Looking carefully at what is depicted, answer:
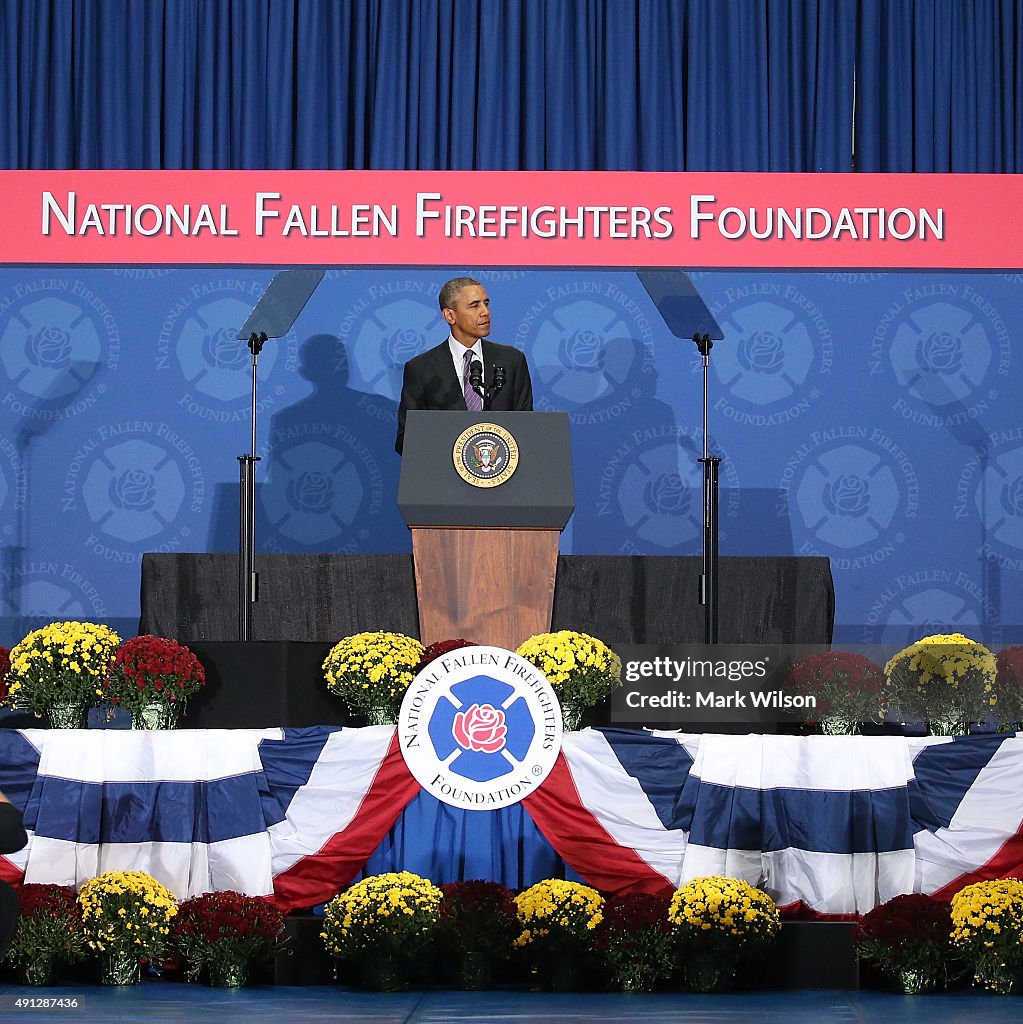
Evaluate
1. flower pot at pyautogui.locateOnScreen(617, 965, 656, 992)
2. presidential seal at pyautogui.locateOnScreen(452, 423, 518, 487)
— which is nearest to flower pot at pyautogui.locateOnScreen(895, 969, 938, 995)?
flower pot at pyautogui.locateOnScreen(617, 965, 656, 992)

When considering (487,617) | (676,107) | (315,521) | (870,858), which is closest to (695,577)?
(487,617)

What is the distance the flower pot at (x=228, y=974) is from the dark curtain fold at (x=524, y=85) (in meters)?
4.39

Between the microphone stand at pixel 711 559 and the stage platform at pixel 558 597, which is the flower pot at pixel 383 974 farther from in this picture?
the stage platform at pixel 558 597

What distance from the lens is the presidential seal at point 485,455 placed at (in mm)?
4578

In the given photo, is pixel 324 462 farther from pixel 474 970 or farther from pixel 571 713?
pixel 474 970

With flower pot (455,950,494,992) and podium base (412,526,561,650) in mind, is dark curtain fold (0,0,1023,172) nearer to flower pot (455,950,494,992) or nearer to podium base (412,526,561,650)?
podium base (412,526,561,650)

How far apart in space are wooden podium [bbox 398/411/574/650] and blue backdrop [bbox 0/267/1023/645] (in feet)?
8.73

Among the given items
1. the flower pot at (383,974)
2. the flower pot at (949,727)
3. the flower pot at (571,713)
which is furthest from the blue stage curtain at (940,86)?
the flower pot at (383,974)

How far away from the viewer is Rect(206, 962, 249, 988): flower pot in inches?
153

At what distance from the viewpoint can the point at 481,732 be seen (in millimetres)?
4078

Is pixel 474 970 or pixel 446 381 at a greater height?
pixel 446 381

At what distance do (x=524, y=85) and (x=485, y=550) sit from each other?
→ 12.0ft

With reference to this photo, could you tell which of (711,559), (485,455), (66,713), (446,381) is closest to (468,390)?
(446,381)

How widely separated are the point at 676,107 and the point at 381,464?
6.99ft
